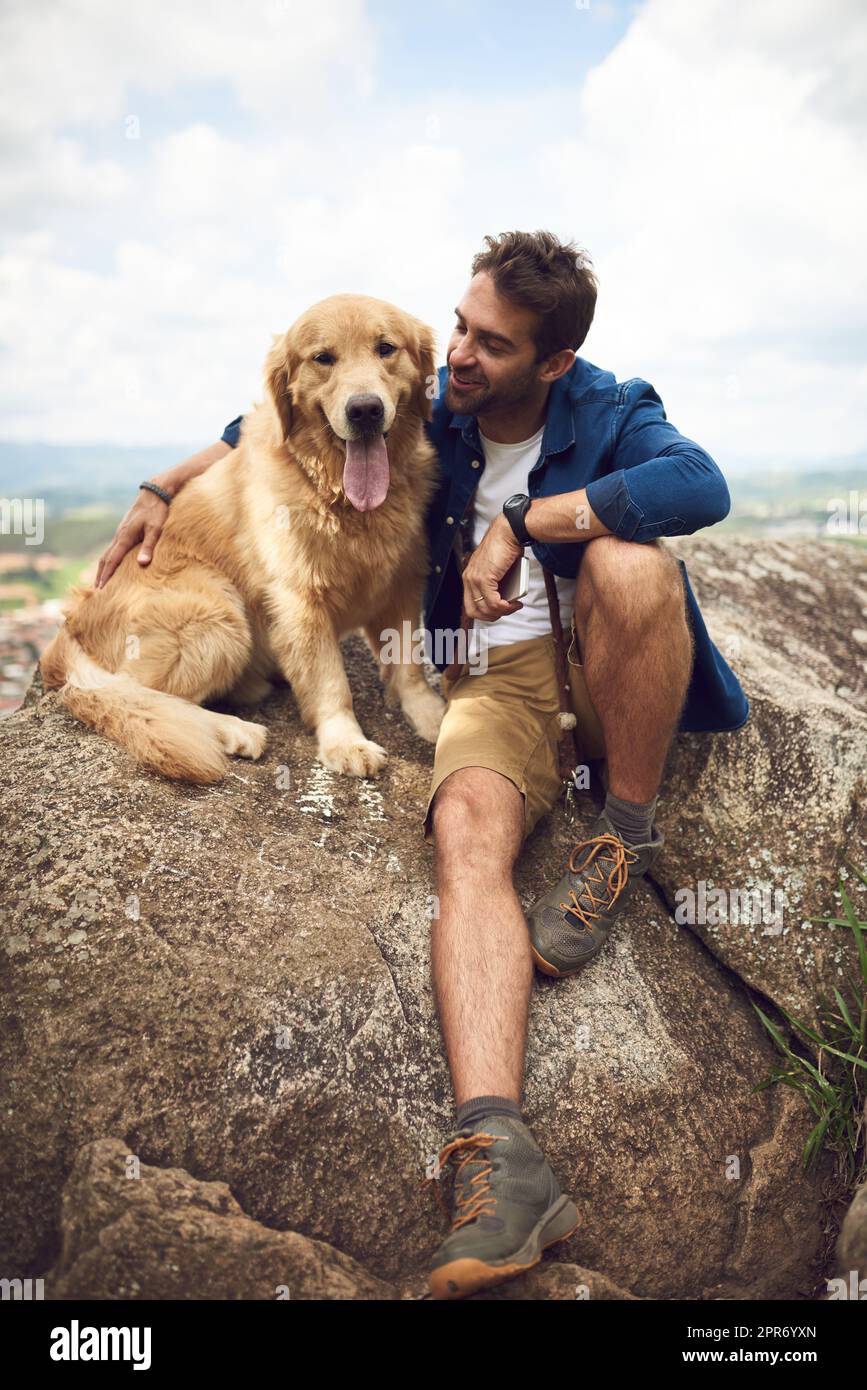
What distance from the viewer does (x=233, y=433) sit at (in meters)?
3.74

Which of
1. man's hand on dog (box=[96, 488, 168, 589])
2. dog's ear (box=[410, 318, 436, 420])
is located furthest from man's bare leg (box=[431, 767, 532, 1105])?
man's hand on dog (box=[96, 488, 168, 589])

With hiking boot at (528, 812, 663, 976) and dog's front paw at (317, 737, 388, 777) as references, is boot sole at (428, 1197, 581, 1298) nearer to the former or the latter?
hiking boot at (528, 812, 663, 976)

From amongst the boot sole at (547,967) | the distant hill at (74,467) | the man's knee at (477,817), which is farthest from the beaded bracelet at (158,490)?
the distant hill at (74,467)

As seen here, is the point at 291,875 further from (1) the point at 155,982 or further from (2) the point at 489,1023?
(2) the point at 489,1023

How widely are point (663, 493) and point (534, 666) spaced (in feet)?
2.39

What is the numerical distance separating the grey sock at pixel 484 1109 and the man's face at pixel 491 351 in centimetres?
213

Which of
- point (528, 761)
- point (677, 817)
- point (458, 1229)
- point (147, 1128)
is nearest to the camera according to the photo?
point (458, 1229)

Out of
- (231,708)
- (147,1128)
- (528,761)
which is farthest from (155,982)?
(231,708)

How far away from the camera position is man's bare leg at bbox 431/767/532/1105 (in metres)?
2.10

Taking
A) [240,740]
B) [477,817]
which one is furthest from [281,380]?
[477,817]

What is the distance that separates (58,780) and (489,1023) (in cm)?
147

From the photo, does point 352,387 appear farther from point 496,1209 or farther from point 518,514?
point 496,1209

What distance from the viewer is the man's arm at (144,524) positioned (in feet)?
11.3

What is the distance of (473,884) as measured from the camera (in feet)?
A: 7.73
